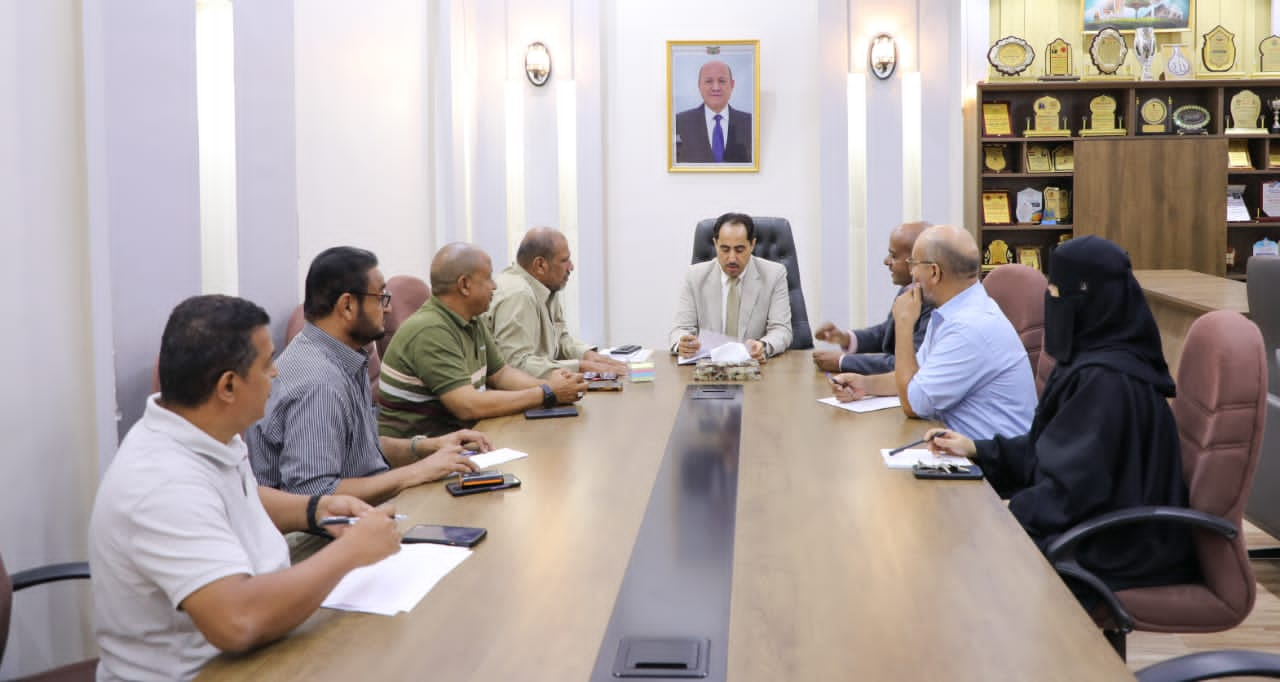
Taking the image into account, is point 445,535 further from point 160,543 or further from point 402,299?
point 402,299

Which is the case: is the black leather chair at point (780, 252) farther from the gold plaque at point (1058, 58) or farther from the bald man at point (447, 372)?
the gold plaque at point (1058, 58)

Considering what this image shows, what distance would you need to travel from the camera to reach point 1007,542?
7.45 ft

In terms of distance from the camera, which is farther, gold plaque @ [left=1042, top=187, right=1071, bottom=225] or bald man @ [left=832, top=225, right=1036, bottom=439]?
gold plaque @ [left=1042, top=187, right=1071, bottom=225]

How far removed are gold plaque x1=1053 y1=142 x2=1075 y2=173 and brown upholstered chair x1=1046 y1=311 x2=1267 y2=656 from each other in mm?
6367

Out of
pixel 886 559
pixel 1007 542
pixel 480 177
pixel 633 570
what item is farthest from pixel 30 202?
pixel 480 177

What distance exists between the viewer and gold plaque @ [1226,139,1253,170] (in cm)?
884

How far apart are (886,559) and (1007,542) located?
274mm

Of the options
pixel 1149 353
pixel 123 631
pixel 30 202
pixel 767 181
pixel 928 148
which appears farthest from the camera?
pixel 767 181

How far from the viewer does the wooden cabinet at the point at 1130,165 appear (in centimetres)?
862

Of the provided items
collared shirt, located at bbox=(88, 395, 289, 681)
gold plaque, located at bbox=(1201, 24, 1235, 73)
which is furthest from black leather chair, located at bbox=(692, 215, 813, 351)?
gold plaque, located at bbox=(1201, 24, 1235, 73)

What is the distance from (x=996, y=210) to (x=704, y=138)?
2.48 meters

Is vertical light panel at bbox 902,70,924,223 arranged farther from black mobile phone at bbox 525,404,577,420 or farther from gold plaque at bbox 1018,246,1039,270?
black mobile phone at bbox 525,404,577,420

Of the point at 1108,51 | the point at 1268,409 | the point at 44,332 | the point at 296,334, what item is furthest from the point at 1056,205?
the point at 44,332

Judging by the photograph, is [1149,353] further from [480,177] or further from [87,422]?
[480,177]
